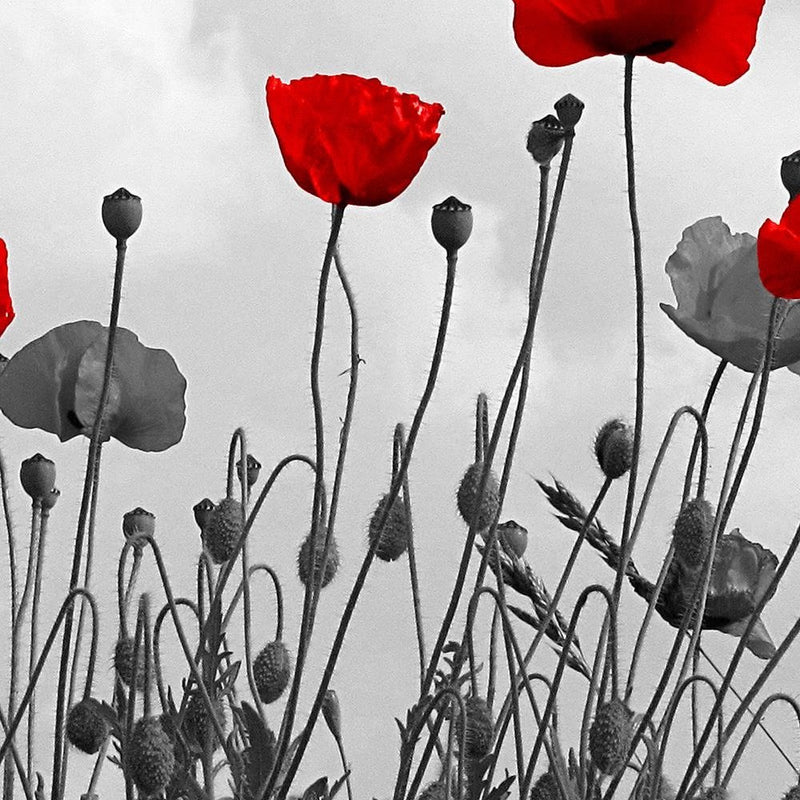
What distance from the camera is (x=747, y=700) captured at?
114 centimetres

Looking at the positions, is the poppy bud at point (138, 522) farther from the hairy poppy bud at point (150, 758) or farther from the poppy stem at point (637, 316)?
the poppy stem at point (637, 316)

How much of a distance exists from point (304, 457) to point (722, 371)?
410 mm

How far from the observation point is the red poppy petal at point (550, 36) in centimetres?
116

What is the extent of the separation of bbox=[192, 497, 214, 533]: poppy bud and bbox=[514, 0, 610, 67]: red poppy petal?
2.03ft

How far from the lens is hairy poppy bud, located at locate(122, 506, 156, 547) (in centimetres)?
166

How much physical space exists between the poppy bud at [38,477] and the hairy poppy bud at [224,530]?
10.3 inches

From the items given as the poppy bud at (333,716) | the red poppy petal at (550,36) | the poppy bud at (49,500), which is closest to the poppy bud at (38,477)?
the poppy bud at (49,500)

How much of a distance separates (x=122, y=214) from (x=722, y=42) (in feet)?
1.59

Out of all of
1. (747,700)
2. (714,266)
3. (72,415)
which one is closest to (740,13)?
(714,266)

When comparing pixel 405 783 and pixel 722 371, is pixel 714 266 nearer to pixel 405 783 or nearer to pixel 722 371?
pixel 722 371

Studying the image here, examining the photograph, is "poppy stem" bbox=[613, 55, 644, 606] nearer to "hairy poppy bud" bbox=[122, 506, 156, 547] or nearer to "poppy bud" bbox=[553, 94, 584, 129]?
"poppy bud" bbox=[553, 94, 584, 129]

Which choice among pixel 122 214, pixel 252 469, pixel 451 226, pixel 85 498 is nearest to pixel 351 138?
pixel 451 226

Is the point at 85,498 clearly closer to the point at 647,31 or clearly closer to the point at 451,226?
the point at 451,226

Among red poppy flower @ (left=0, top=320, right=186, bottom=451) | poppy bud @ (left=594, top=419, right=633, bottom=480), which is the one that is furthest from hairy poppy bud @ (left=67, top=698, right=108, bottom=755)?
poppy bud @ (left=594, top=419, right=633, bottom=480)
